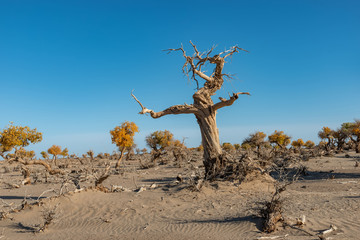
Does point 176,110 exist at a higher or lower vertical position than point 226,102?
lower

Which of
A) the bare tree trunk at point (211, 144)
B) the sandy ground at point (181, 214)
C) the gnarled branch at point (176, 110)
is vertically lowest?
the sandy ground at point (181, 214)

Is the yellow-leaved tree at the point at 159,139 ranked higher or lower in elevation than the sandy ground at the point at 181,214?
higher

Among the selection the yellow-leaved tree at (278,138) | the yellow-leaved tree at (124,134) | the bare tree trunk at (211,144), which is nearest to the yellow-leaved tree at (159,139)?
the yellow-leaved tree at (124,134)

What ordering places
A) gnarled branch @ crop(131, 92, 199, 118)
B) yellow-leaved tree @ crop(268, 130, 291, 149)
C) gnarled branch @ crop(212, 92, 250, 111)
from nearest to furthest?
gnarled branch @ crop(212, 92, 250, 111), gnarled branch @ crop(131, 92, 199, 118), yellow-leaved tree @ crop(268, 130, 291, 149)

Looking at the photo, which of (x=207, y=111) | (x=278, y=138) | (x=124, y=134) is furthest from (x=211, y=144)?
(x=278, y=138)

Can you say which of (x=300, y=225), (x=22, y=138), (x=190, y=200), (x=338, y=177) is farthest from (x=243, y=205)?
(x=22, y=138)

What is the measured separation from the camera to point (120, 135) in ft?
85.7

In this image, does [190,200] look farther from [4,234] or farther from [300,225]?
[4,234]

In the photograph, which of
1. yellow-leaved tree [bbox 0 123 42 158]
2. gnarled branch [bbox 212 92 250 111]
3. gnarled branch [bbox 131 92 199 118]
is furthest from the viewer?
yellow-leaved tree [bbox 0 123 42 158]

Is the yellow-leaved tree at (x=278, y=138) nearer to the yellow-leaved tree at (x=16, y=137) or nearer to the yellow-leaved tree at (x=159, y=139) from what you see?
the yellow-leaved tree at (x=159, y=139)

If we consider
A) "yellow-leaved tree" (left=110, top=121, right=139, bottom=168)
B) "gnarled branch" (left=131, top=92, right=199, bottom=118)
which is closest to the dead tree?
"gnarled branch" (left=131, top=92, right=199, bottom=118)

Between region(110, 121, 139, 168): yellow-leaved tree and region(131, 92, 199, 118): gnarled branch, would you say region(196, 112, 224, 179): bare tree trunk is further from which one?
region(110, 121, 139, 168): yellow-leaved tree

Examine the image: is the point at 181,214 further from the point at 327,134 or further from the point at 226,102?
the point at 327,134

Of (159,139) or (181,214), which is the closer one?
(181,214)
